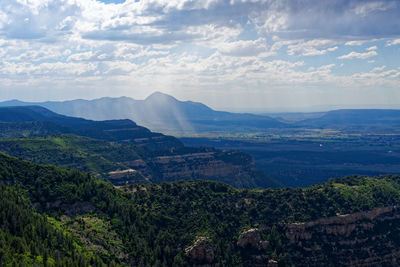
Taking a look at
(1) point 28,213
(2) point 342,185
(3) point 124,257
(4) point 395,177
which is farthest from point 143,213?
(4) point 395,177

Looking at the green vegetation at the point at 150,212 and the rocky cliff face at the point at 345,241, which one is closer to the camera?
the green vegetation at the point at 150,212

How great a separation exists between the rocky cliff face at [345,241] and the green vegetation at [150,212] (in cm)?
228

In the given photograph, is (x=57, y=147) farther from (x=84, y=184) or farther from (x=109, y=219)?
(x=109, y=219)

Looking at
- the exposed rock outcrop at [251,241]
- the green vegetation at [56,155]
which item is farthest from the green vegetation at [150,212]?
the green vegetation at [56,155]

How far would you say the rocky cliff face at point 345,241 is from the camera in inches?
3440

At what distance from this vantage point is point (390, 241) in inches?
3735

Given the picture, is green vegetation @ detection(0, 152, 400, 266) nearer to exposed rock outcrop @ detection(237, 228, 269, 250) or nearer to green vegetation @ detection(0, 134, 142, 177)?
exposed rock outcrop @ detection(237, 228, 269, 250)

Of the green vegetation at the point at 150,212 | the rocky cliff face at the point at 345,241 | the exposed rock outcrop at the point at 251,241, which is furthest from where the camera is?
the rocky cliff face at the point at 345,241

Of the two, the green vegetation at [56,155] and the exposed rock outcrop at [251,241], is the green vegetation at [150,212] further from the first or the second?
the green vegetation at [56,155]

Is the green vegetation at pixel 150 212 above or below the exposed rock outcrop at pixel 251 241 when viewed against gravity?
above

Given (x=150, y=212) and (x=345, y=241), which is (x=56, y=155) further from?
(x=345, y=241)

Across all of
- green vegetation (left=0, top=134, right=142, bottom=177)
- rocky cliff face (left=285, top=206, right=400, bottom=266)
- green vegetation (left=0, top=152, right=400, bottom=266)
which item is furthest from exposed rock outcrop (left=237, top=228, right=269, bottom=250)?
green vegetation (left=0, top=134, right=142, bottom=177)

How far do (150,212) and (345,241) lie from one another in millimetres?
47780

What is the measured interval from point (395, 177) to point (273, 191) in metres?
50.4
